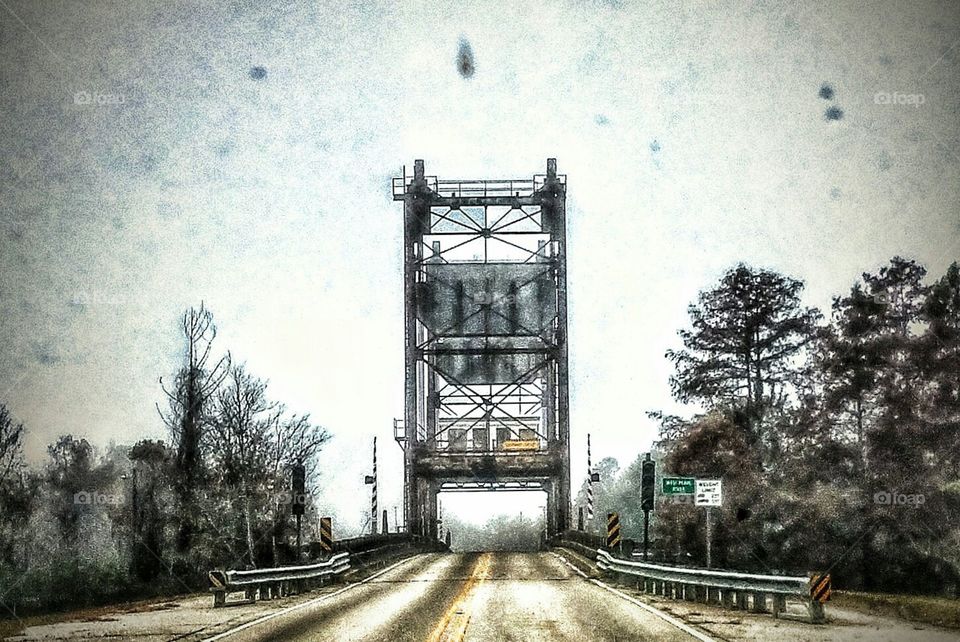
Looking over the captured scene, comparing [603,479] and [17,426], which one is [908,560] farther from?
[603,479]

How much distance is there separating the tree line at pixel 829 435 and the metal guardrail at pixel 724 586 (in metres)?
4.52

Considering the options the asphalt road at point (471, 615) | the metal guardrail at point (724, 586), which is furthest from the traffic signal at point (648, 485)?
the asphalt road at point (471, 615)

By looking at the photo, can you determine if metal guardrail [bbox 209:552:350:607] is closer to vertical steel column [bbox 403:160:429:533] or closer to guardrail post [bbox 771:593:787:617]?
guardrail post [bbox 771:593:787:617]

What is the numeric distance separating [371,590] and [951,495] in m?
15.0

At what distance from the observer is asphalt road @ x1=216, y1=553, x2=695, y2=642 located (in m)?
15.3

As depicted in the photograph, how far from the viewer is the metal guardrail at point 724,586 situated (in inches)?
679

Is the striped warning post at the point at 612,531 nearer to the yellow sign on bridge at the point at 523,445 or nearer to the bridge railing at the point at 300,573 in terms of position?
the bridge railing at the point at 300,573

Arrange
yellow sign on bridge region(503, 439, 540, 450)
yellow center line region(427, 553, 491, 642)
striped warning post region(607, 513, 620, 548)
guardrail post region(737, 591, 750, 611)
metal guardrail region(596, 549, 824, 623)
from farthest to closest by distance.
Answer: yellow sign on bridge region(503, 439, 540, 450) → striped warning post region(607, 513, 620, 548) → guardrail post region(737, 591, 750, 611) → metal guardrail region(596, 549, 824, 623) → yellow center line region(427, 553, 491, 642)

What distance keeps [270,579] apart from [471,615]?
22.4ft

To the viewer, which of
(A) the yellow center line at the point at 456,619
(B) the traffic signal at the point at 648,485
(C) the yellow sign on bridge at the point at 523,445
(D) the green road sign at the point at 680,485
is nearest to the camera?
(A) the yellow center line at the point at 456,619

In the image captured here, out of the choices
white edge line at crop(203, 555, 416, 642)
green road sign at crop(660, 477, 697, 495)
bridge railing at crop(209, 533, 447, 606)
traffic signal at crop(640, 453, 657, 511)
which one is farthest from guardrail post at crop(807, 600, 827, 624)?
traffic signal at crop(640, 453, 657, 511)

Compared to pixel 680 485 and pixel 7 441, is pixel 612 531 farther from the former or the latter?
pixel 7 441

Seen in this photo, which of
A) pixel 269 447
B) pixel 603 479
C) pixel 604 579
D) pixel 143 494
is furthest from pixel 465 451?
pixel 603 479

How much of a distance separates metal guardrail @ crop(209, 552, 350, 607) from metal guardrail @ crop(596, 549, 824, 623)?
6.83 metres
